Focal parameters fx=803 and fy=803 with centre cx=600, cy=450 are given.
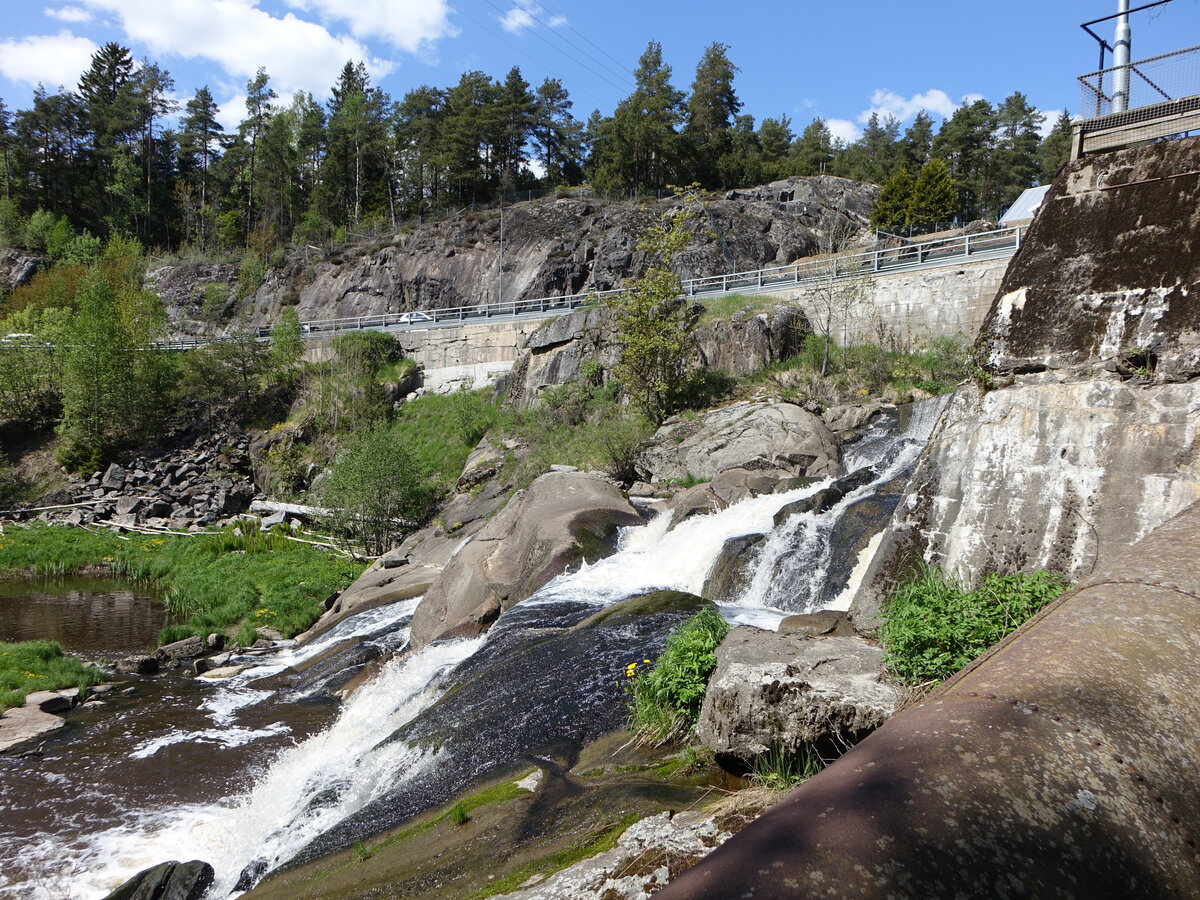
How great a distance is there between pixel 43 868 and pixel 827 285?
2489 centimetres

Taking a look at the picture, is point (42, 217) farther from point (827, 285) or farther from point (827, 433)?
point (827, 433)

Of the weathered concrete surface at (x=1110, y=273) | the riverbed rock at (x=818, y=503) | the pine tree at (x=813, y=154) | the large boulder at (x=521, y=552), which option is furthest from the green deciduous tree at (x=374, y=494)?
the pine tree at (x=813, y=154)

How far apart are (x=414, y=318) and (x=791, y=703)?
39.5m

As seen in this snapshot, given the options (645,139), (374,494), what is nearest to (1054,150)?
(645,139)

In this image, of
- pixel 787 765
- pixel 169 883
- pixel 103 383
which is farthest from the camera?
pixel 103 383

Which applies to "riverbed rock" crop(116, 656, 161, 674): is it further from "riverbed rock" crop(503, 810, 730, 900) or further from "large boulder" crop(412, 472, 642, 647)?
"riverbed rock" crop(503, 810, 730, 900)

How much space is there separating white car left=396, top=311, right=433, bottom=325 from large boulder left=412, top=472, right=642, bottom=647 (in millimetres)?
25745

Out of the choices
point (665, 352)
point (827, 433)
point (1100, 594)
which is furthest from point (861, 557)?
point (665, 352)

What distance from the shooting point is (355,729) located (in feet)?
33.2

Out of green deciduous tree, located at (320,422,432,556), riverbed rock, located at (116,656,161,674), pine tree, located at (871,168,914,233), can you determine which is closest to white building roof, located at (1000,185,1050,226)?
pine tree, located at (871,168,914,233)

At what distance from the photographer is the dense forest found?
5744cm

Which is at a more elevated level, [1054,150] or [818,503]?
[1054,150]

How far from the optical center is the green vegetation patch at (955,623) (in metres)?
5.30

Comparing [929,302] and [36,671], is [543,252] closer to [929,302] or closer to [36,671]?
[929,302]
